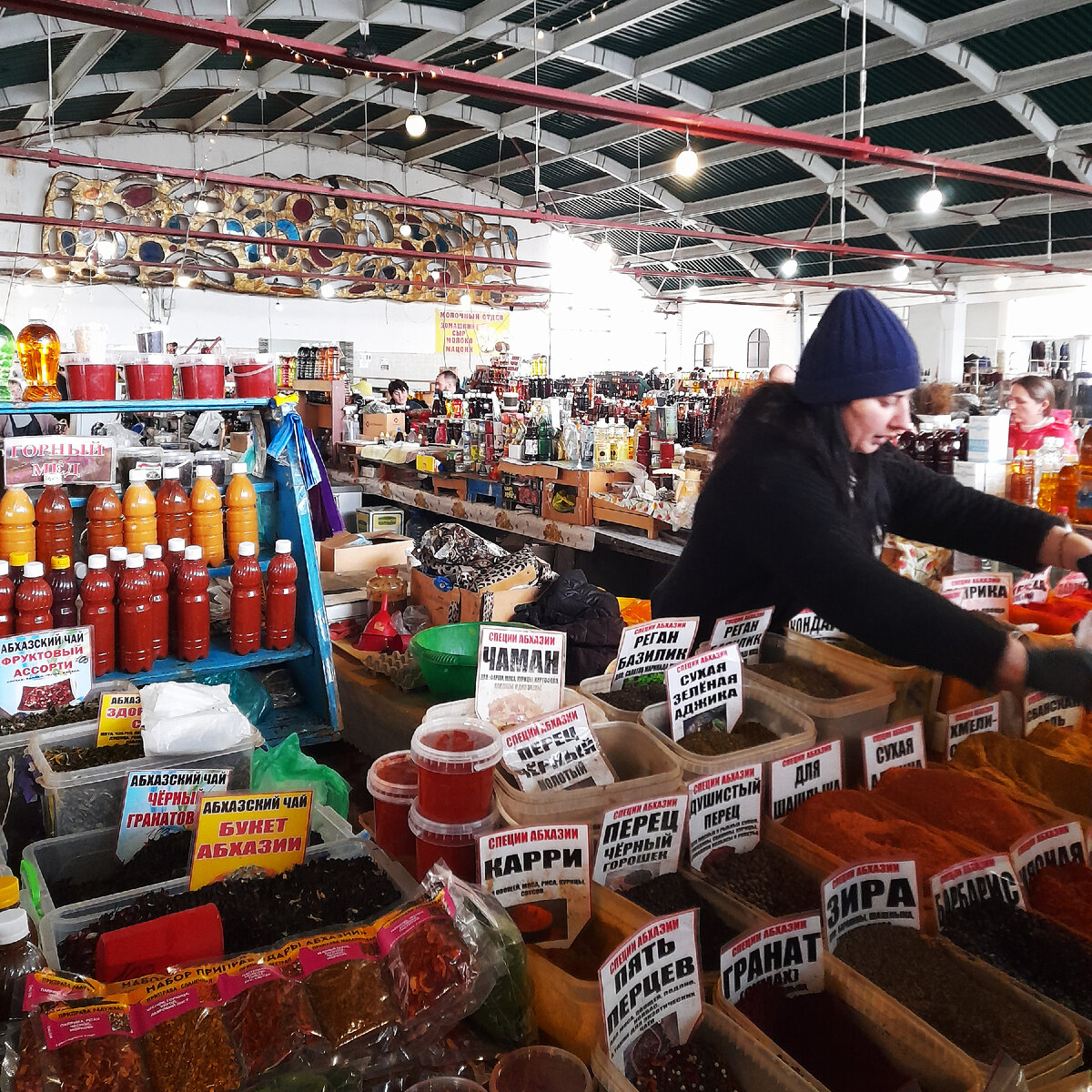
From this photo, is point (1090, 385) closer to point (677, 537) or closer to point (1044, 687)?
point (677, 537)

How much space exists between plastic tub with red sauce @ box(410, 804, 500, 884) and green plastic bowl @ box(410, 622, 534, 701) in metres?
1.63

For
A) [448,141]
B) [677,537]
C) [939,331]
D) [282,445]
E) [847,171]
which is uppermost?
[448,141]

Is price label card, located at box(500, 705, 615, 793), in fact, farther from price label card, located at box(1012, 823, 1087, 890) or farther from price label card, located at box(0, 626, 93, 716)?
price label card, located at box(0, 626, 93, 716)

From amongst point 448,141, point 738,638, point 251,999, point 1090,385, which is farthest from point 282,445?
point 448,141

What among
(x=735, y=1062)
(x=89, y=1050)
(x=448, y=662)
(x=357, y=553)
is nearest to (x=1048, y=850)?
(x=735, y=1062)

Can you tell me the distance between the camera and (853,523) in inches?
79.7

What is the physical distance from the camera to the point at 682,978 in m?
1.22

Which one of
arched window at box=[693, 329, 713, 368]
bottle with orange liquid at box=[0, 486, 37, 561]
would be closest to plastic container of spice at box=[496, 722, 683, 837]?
bottle with orange liquid at box=[0, 486, 37, 561]

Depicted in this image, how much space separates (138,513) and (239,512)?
1.30 ft

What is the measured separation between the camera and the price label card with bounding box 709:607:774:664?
2.18 m

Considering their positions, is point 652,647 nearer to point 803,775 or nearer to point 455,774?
point 803,775

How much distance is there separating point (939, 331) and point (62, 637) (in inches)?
819

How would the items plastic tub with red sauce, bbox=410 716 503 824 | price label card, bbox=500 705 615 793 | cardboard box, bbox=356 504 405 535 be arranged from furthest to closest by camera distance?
cardboard box, bbox=356 504 405 535 < price label card, bbox=500 705 615 793 < plastic tub with red sauce, bbox=410 716 503 824

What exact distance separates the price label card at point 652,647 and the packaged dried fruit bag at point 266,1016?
1.02 m
